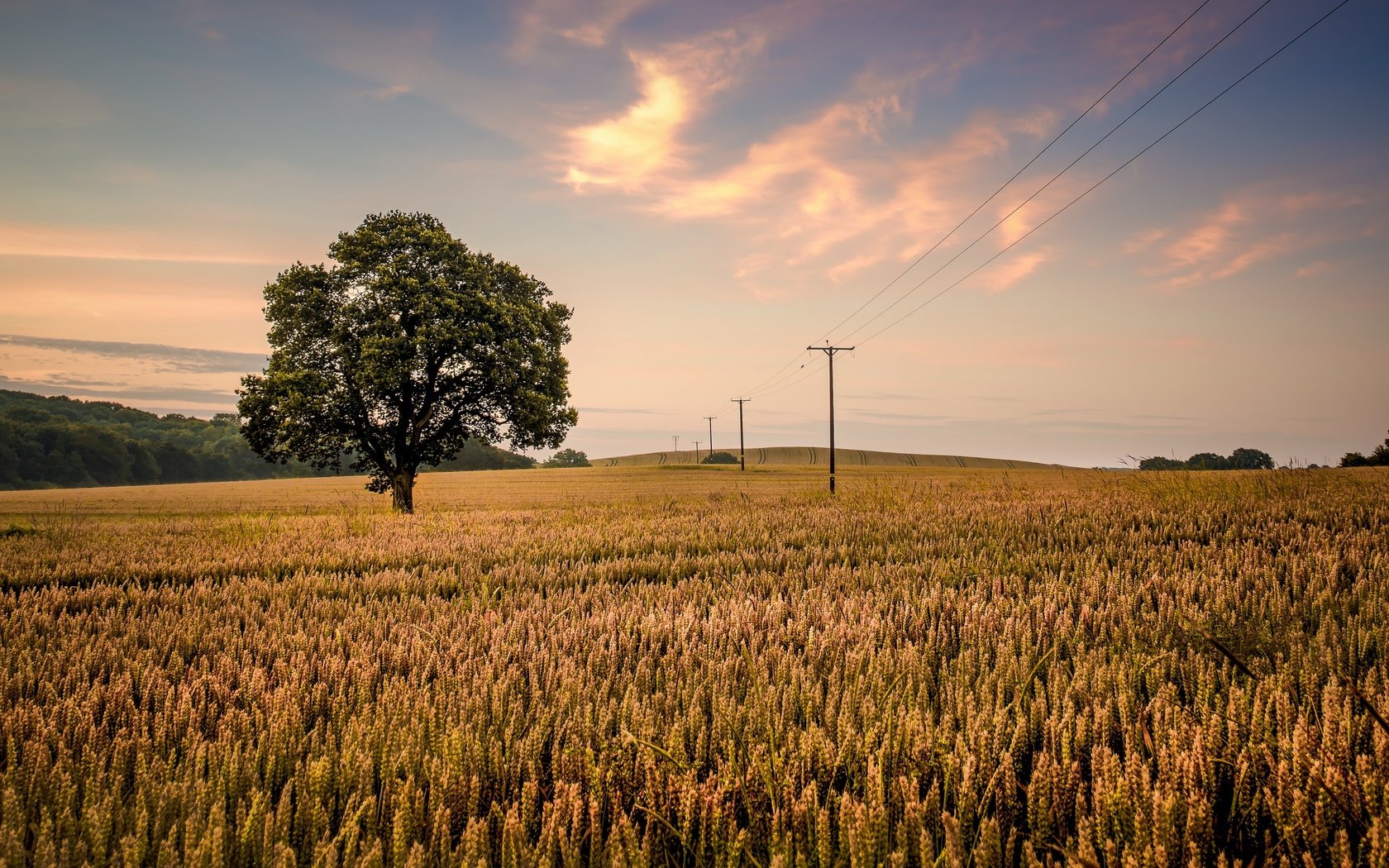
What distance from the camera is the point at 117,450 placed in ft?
316

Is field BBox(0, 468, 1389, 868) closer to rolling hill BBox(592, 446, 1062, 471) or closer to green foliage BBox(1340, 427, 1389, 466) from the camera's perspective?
green foliage BBox(1340, 427, 1389, 466)

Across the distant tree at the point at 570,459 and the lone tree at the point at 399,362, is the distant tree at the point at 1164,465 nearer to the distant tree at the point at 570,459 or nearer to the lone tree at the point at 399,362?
the lone tree at the point at 399,362

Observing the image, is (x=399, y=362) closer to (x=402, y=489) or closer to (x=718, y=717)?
(x=402, y=489)

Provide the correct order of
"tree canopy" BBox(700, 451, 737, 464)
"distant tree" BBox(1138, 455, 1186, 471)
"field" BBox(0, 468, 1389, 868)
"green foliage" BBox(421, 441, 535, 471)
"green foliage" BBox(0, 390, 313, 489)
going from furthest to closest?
"tree canopy" BBox(700, 451, 737, 464) < "green foliage" BBox(421, 441, 535, 471) < "green foliage" BBox(0, 390, 313, 489) < "distant tree" BBox(1138, 455, 1186, 471) < "field" BBox(0, 468, 1389, 868)

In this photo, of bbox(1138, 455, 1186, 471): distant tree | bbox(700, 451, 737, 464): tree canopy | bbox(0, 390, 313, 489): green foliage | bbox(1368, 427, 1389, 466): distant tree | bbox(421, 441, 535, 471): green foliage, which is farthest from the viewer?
bbox(700, 451, 737, 464): tree canopy

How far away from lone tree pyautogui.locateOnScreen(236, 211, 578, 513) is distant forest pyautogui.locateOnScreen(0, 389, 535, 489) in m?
57.4

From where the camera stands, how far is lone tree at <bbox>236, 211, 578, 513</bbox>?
21.6m

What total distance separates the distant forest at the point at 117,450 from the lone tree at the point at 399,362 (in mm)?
57402

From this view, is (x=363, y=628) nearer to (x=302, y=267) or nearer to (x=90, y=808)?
(x=90, y=808)

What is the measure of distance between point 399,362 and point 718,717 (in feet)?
72.0

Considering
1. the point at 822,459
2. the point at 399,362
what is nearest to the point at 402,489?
the point at 399,362

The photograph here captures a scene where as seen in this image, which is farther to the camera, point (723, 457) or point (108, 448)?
point (723, 457)

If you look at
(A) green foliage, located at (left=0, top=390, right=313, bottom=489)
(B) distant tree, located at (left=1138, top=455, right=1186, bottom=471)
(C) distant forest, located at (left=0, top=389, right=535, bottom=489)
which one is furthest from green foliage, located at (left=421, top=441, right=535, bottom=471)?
(B) distant tree, located at (left=1138, top=455, right=1186, bottom=471)

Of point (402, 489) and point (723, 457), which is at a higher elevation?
point (723, 457)
